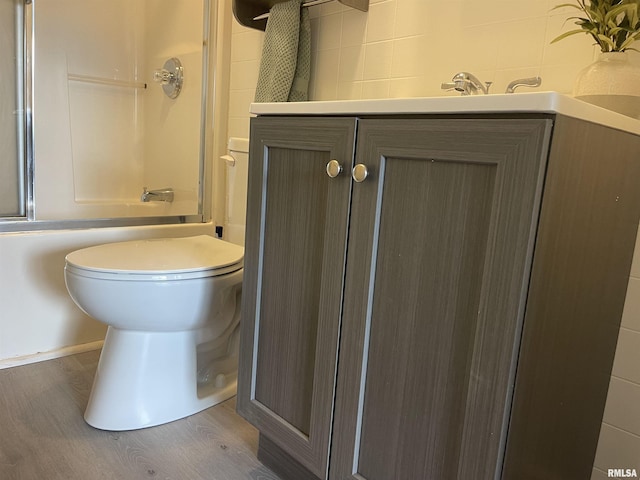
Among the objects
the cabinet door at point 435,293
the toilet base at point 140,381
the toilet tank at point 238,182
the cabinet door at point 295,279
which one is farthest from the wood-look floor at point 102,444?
the toilet tank at point 238,182

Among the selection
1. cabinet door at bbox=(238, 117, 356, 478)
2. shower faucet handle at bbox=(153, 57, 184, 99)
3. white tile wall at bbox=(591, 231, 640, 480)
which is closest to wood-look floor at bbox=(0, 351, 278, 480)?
cabinet door at bbox=(238, 117, 356, 478)

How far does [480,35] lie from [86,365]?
1569 millimetres

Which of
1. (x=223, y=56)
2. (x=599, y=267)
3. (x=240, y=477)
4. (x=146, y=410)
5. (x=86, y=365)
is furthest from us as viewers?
(x=223, y=56)

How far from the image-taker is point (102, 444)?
49.9 inches

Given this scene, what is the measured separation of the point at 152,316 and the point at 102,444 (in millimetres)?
342

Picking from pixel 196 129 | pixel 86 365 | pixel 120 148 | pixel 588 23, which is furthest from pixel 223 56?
pixel 588 23

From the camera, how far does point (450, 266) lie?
0.76m

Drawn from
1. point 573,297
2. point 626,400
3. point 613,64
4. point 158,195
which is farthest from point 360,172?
point 158,195

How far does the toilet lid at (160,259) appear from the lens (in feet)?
4.03

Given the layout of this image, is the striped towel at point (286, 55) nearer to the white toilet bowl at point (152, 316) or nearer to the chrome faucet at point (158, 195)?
the white toilet bowl at point (152, 316)

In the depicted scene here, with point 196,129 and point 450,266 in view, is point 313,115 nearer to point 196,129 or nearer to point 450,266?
point 450,266

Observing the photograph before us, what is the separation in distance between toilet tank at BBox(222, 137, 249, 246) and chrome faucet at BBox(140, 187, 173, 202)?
2.14ft

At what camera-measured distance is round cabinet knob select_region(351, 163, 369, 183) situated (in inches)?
33.5

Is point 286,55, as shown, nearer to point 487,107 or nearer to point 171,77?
point 171,77
